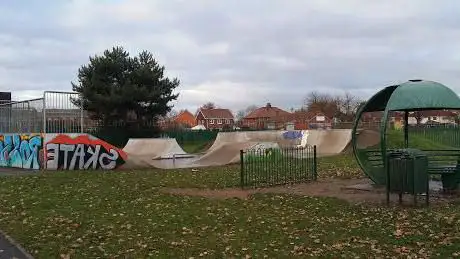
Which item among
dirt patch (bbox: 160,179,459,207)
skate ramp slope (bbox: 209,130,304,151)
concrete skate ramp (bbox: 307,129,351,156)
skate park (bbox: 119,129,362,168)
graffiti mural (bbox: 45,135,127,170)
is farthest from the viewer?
skate ramp slope (bbox: 209,130,304,151)

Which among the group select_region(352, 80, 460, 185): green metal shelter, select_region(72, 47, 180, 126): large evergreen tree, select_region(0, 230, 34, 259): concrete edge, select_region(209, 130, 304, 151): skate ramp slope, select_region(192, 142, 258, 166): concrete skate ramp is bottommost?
select_region(0, 230, 34, 259): concrete edge

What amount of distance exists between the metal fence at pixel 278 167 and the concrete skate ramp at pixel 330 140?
15637mm

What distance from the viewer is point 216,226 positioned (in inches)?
333

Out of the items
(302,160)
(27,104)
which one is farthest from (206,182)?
A: (27,104)

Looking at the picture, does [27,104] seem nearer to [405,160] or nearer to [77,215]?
[77,215]

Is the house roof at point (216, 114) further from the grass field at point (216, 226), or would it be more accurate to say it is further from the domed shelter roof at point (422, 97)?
the grass field at point (216, 226)

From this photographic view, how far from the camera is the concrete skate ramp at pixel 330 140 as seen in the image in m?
33.1

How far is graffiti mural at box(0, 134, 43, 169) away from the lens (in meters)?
21.9

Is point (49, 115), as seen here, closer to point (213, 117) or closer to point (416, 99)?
point (416, 99)

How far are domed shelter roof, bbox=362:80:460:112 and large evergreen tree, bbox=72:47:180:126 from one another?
100ft

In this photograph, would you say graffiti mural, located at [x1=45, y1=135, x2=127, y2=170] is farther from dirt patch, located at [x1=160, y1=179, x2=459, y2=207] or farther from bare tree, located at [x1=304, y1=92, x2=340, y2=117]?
bare tree, located at [x1=304, y1=92, x2=340, y2=117]

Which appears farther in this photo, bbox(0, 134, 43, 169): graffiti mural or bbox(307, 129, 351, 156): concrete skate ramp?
Result: bbox(307, 129, 351, 156): concrete skate ramp

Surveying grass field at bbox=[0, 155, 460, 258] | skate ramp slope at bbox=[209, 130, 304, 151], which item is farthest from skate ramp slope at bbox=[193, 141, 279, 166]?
grass field at bbox=[0, 155, 460, 258]

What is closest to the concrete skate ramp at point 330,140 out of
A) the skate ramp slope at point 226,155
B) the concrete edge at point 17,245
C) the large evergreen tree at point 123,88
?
the skate ramp slope at point 226,155
